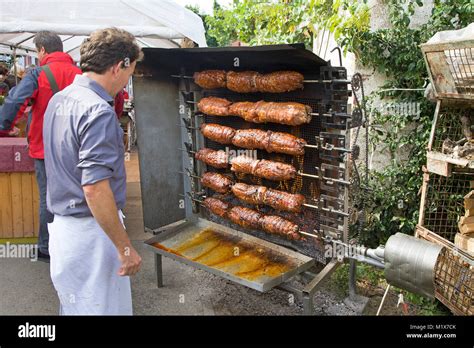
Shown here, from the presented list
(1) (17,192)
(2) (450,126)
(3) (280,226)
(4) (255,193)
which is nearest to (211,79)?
(4) (255,193)

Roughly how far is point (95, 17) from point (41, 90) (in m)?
3.03

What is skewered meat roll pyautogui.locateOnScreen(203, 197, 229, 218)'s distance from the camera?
4750 mm

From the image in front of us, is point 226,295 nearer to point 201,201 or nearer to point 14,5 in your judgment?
point 201,201

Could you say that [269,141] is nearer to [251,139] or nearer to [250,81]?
[251,139]

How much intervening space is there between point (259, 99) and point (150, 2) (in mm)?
4057

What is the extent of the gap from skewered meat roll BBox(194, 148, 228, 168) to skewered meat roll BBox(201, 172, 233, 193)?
0.12 metres

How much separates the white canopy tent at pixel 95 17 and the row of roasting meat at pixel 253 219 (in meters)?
3.77

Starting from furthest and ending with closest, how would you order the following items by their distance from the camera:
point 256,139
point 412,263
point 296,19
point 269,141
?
point 296,19 < point 256,139 < point 269,141 < point 412,263

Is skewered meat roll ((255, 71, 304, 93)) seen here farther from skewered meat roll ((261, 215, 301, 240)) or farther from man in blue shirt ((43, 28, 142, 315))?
man in blue shirt ((43, 28, 142, 315))

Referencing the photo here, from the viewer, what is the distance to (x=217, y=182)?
473 cm

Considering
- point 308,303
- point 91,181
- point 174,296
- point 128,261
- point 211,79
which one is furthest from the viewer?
point 174,296

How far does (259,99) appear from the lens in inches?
176

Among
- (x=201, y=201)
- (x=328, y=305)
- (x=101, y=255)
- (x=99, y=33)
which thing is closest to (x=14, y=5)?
(x=201, y=201)
